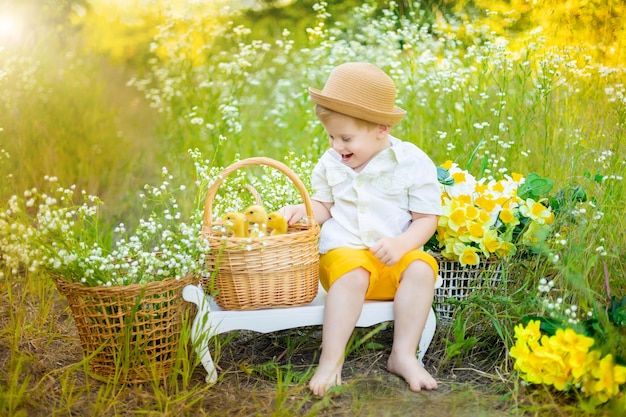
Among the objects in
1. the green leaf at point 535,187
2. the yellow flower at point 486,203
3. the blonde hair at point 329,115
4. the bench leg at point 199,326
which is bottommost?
the bench leg at point 199,326

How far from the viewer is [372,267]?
2.62 metres

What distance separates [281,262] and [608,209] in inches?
56.2

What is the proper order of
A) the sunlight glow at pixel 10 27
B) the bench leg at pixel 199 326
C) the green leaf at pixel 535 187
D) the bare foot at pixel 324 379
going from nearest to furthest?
the bare foot at pixel 324 379, the bench leg at pixel 199 326, the green leaf at pixel 535 187, the sunlight glow at pixel 10 27

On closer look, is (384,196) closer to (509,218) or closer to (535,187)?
(509,218)

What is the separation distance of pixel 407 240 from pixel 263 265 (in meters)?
0.53

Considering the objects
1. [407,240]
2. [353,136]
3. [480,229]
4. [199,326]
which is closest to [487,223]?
[480,229]

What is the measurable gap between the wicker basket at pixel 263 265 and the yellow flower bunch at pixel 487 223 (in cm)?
54

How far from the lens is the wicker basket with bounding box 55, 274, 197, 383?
7.93 feet

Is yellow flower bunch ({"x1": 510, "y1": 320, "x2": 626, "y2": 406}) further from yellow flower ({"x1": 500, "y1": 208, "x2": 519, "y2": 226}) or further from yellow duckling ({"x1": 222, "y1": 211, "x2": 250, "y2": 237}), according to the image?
yellow duckling ({"x1": 222, "y1": 211, "x2": 250, "y2": 237})

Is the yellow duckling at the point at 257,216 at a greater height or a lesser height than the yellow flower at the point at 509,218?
greater

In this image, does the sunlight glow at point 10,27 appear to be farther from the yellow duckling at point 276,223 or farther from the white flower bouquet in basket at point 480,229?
the white flower bouquet in basket at point 480,229

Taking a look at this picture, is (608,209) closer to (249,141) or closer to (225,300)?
(225,300)

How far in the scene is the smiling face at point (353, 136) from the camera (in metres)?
2.63

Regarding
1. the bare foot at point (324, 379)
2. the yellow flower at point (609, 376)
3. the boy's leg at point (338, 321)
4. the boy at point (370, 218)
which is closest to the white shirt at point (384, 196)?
the boy at point (370, 218)
